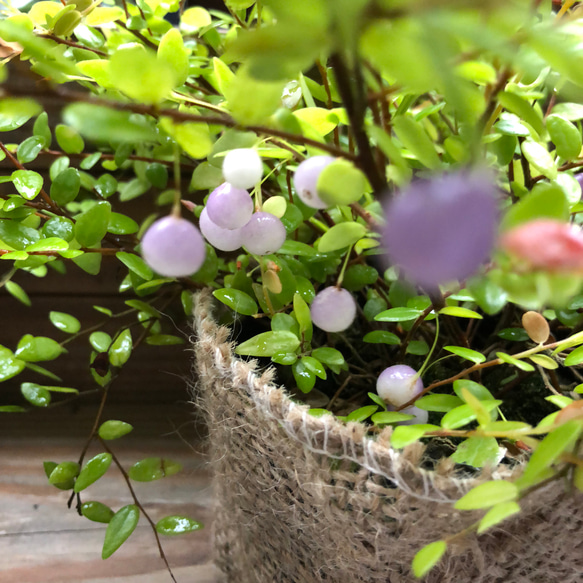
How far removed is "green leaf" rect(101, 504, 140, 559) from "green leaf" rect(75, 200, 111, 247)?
21 centimetres

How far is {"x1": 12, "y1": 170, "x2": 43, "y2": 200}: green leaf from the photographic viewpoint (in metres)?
0.32

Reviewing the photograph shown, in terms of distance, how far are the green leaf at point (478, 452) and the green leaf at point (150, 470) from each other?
0.26 meters

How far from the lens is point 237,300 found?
345 millimetres

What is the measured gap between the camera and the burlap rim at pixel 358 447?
0.24 m

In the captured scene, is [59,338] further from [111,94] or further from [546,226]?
[546,226]

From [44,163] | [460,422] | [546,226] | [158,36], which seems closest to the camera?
[546,226]

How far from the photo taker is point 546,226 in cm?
10

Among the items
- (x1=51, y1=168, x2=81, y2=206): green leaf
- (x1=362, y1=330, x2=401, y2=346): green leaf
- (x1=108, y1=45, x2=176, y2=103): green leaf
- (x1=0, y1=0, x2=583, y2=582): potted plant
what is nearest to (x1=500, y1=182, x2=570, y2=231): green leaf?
(x1=0, y1=0, x2=583, y2=582): potted plant

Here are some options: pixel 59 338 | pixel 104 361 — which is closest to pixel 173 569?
pixel 104 361

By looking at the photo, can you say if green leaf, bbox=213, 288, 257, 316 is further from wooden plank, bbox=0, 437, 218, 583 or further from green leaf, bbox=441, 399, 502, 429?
wooden plank, bbox=0, 437, 218, 583

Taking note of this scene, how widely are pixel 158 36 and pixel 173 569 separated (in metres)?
0.49

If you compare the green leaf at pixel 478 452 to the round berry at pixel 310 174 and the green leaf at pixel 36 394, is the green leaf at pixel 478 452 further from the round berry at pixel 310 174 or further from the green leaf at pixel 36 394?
the green leaf at pixel 36 394

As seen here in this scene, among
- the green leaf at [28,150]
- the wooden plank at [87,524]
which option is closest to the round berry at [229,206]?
the green leaf at [28,150]

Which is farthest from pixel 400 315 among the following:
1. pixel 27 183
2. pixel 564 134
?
pixel 27 183
